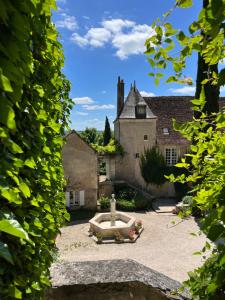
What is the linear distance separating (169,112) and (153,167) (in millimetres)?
6374

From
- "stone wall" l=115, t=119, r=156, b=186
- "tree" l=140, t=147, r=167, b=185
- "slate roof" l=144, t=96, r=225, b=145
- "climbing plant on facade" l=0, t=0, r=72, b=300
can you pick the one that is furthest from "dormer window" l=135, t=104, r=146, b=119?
"climbing plant on facade" l=0, t=0, r=72, b=300

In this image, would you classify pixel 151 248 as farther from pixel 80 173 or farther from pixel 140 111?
pixel 140 111

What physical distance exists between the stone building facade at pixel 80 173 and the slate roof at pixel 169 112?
26.0 feet

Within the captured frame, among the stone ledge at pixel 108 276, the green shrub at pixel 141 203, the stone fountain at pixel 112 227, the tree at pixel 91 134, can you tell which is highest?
the tree at pixel 91 134

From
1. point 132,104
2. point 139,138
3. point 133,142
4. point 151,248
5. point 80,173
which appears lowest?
point 151,248

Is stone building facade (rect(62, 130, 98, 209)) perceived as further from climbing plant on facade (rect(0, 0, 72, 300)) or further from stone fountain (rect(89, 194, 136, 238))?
climbing plant on facade (rect(0, 0, 72, 300))

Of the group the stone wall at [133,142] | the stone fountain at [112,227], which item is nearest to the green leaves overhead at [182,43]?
the stone fountain at [112,227]

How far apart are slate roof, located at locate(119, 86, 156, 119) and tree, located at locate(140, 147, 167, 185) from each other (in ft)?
11.3

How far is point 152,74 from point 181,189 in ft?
76.4

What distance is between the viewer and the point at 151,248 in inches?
578

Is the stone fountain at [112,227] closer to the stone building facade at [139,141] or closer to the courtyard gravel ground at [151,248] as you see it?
the courtyard gravel ground at [151,248]

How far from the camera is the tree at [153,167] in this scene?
24.8 m

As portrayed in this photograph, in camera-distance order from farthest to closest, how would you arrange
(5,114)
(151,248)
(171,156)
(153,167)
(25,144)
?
(171,156) < (153,167) < (151,248) < (25,144) < (5,114)

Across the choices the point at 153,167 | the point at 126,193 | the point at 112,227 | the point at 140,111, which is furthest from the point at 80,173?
the point at 140,111
